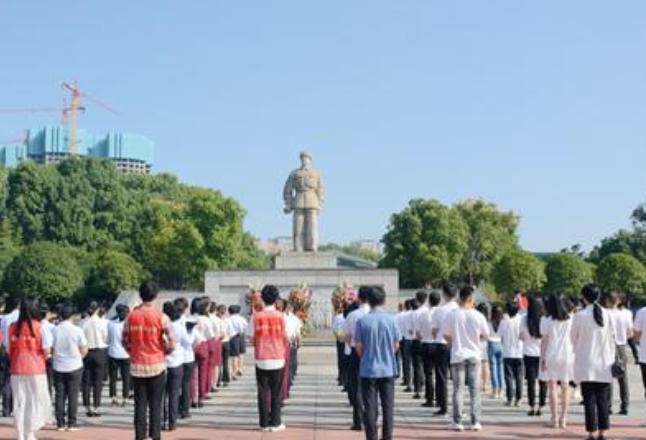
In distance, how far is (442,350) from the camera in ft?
45.2

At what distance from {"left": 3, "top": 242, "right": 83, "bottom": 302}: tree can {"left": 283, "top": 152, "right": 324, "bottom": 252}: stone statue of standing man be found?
72.7 ft

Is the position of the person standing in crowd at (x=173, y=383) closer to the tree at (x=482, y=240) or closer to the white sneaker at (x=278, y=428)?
the white sneaker at (x=278, y=428)

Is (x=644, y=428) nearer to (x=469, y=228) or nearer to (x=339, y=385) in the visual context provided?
(x=339, y=385)

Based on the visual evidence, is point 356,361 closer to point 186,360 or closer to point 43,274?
point 186,360

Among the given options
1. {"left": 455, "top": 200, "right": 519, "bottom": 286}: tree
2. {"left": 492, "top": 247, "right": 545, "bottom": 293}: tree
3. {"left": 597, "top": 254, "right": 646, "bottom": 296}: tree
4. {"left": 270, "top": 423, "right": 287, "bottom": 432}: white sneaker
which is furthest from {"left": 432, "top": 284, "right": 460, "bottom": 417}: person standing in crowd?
{"left": 455, "top": 200, "right": 519, "bottom": 286}: tree

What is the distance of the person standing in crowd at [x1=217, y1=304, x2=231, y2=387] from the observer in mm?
17100

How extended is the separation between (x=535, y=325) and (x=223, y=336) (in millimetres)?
→ 6679

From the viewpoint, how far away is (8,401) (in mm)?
14008

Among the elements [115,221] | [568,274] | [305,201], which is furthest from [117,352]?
[115,221]

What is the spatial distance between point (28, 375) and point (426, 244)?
152 ft

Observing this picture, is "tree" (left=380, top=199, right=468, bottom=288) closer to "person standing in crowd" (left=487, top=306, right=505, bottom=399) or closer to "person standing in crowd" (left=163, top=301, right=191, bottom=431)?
"person standing in crowd" (left=487, top=306, right=505, bottom=399)

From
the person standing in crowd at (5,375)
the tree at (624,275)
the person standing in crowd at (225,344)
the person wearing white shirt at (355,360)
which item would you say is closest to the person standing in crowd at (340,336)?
the person wearing white shirt at (355,360)

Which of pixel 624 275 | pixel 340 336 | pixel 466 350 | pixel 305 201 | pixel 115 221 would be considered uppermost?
pixel 115 221

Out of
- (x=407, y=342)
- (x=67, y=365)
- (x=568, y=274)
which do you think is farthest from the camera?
(x=568, y=274)
